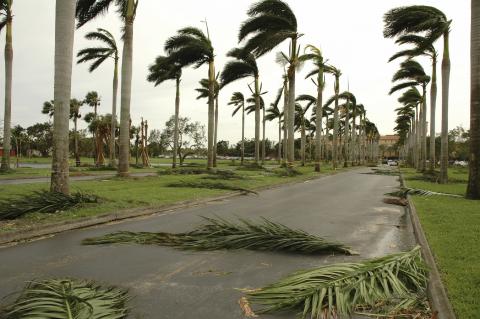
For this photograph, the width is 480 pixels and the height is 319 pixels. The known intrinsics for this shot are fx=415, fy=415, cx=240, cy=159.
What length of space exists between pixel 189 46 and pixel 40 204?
18900 mm

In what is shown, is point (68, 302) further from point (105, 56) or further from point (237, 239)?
point (105, 56)

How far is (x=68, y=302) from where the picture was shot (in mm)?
4043

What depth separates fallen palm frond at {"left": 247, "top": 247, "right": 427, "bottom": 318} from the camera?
4.16 m

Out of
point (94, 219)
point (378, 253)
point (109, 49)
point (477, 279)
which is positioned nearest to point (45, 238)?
point (94, 219)

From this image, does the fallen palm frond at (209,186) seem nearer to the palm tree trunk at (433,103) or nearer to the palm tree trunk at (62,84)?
the palm tree trunk at (62,84)

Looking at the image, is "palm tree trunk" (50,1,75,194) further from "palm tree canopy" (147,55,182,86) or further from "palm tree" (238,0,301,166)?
"palm tree canopy" (147,55,182,86)

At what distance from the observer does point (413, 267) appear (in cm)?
534

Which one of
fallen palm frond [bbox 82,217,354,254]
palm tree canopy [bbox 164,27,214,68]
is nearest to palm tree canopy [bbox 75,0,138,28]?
palm tree canopy [bbox 164,27,214,68]

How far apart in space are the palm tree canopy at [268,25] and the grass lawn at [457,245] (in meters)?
17.7

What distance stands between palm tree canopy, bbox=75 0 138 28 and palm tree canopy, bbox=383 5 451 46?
39.5 ft

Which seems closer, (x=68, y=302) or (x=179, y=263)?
(x=68, y=302)

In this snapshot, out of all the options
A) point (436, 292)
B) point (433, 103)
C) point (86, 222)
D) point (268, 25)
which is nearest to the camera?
point (436, 292)

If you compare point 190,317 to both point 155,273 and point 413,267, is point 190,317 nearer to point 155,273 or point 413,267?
point 155,273

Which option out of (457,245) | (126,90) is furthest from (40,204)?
(126,90)
